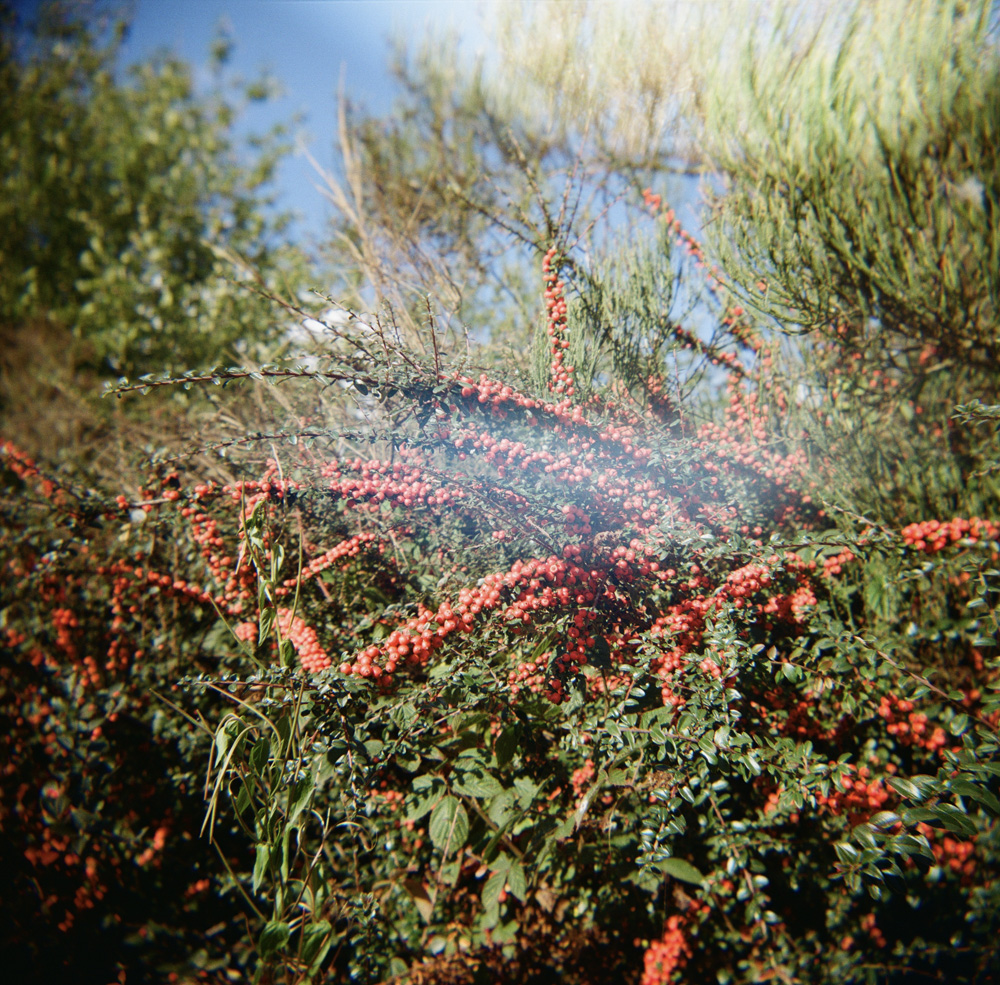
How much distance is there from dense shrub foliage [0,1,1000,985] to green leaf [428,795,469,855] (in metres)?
0.01

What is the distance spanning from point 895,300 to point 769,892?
222 cm

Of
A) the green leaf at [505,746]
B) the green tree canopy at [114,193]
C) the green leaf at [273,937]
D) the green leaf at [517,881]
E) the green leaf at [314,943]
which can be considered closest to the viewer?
the green leaf at [273,937]

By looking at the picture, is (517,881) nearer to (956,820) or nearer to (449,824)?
(449,824)

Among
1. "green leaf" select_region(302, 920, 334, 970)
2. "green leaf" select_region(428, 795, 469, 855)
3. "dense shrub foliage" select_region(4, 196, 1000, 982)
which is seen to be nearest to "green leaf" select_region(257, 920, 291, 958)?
"dense shrub foliage" select_region(4, 196, 1000, 982)

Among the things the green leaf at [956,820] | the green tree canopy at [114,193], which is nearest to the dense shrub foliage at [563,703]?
the green leaf at [956,820]

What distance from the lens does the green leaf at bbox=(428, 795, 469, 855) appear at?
1.38 meters

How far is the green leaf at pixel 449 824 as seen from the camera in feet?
4.52

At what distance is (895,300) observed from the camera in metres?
1.93

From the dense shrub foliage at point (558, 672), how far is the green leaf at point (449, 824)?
0.04 feet

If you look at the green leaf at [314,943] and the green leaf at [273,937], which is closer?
the green leaf at [273,937]

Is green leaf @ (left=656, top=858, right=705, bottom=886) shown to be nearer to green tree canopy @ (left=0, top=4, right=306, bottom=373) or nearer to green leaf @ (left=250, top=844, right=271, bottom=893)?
green leaf @ (left=250, top=844, right=271, bottom=893)

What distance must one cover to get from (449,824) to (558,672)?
508mm

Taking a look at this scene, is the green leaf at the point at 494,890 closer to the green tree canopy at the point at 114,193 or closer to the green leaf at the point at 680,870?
the green leaf at the point at 680,870

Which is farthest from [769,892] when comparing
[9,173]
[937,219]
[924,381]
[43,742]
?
[9,173]
